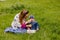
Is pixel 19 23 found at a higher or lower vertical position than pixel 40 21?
higher

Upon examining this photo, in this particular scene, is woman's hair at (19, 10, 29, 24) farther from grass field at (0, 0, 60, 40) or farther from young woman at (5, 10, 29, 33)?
grass field at (0, 0, 60, 40)

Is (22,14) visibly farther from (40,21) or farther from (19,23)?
(40,21)

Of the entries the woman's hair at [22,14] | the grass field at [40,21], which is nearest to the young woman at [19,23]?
the woman's hair at [22,14]

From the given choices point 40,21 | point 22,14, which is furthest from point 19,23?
point 40,21

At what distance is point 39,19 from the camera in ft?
40.9

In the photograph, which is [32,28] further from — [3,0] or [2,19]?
[3,0]

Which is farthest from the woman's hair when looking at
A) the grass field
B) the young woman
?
the grass field

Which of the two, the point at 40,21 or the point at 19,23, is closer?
the point at 19,23

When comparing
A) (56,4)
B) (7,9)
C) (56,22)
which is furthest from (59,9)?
(56,22)

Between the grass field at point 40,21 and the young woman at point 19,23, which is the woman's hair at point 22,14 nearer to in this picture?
the young woman at point 19,23

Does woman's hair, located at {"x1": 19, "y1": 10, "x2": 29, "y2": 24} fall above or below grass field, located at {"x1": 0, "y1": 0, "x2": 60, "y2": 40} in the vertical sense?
above

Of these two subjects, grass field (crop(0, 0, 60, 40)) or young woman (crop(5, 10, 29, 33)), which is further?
young woman (crop(5, 10, 29, 33))

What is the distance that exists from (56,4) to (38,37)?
8.48m

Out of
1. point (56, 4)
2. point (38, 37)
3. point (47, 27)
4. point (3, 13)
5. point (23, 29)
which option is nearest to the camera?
point (38, 37)
